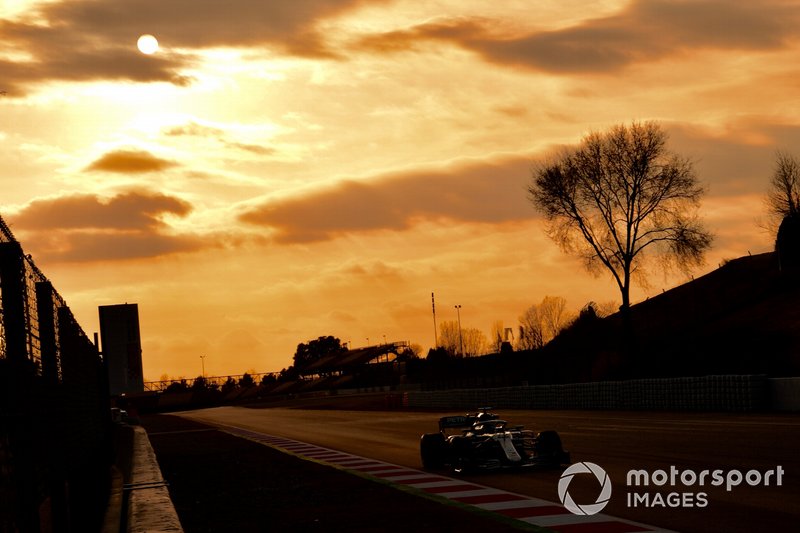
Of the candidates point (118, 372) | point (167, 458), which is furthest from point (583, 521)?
point (118, 372)

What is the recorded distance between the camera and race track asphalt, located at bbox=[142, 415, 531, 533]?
11.0m

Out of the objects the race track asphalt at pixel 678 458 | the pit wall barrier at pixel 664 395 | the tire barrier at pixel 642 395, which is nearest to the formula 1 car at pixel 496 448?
the race track asphalt at pixel 678 458

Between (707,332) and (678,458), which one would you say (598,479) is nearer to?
(678,458)

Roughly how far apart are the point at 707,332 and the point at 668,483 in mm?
62009

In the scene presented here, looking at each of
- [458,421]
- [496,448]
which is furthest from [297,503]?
[458,421]

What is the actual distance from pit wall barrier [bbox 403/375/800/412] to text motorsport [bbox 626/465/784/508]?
15.1 meters

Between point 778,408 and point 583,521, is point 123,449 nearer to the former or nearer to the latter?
point 778,408

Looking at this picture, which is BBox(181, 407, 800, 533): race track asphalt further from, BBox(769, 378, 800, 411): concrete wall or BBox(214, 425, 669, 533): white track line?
BBox(769, 378, 800, 411): concrete wall

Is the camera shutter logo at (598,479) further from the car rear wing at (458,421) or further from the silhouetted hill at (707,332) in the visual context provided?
the silhouetted hill at (707,332)

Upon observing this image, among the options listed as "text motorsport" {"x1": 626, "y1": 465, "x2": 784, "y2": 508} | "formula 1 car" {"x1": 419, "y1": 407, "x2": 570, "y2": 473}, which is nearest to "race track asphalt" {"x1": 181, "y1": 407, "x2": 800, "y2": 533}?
"text motorsport" {"x1": 626, "y1": 465, "x2": 784, "y2": 508}

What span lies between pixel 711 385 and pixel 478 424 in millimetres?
16673

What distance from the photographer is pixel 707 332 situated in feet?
238

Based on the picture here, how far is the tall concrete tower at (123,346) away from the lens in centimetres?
3825

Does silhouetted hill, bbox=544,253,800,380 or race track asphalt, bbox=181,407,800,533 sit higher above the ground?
silhouetted hill, bbox=544,253,800,380
